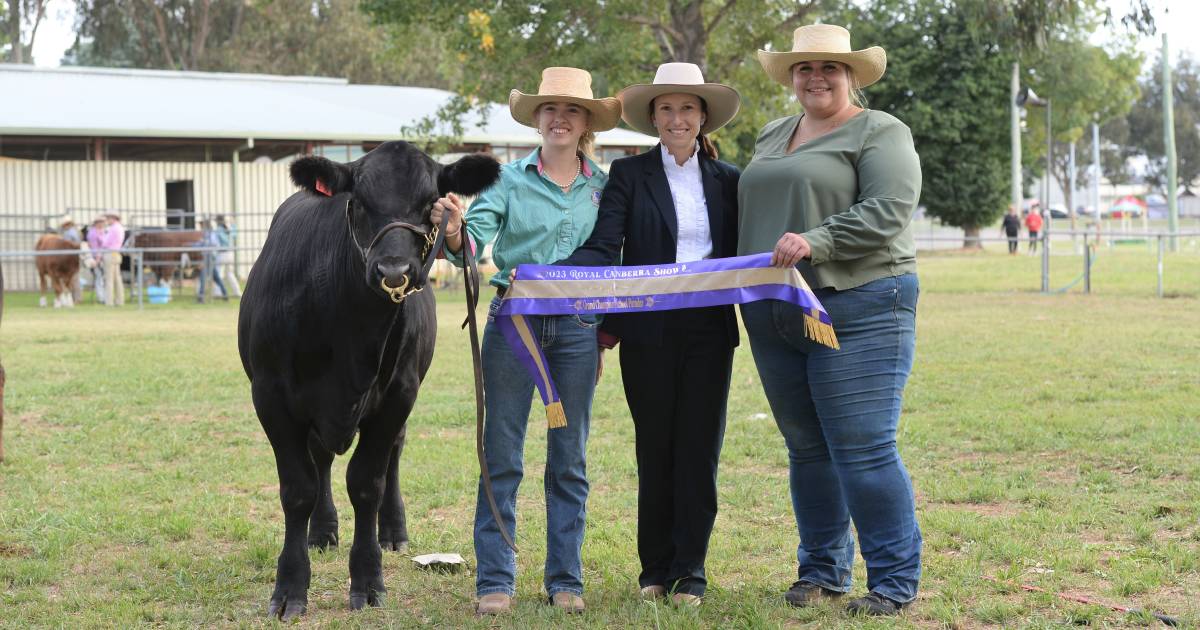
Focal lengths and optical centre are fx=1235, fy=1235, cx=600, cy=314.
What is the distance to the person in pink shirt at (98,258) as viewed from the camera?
76.7 feet

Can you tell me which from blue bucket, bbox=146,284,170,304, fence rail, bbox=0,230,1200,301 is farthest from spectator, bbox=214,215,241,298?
blue bucket, bbox=146,284,170,304

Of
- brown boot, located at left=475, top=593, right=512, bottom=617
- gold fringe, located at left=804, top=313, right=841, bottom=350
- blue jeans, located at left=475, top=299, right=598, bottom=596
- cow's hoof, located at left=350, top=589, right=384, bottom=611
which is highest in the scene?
gold fringe, located at left=804, top=313, right=841, bottom=350

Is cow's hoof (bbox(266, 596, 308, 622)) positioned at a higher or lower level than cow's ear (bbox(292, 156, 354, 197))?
lower

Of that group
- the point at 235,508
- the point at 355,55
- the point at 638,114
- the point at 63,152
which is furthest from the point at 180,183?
the point at 638,114

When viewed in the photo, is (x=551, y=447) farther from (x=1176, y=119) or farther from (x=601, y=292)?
(x=1176, y=119)

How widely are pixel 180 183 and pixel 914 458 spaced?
2693cm

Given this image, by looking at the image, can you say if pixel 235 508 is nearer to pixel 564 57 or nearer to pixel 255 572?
pixel 255 572

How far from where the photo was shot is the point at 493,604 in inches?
191

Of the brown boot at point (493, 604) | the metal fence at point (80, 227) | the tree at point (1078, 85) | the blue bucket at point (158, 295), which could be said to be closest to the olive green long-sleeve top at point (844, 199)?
the brown boot at point (493, 604)

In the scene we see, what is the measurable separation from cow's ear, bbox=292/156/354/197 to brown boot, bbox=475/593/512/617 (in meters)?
1.69

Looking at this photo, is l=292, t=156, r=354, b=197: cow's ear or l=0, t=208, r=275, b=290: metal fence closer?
l=292, t=156, r=354, b=197: cow's ear

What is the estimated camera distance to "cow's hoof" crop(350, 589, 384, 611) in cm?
507

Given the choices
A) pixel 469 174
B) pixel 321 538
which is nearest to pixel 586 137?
pixel 469 174

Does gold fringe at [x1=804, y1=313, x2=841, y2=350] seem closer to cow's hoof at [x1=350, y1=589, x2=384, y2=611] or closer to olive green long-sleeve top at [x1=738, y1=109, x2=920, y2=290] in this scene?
olive green long-sleeve top at [x1=738, y1=109, x2=920, y2=290]
